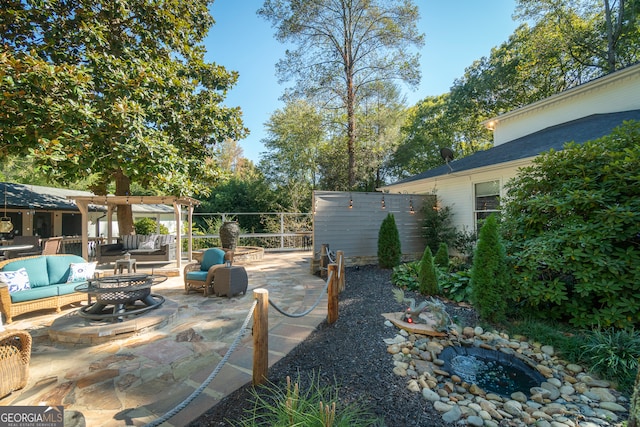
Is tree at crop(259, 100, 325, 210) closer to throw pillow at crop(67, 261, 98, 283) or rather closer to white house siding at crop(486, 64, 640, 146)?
white house siding at crop(486, 64, 640, 146)

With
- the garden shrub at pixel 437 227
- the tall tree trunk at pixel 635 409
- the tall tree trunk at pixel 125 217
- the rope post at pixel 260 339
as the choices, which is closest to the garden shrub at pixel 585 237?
the tall tree trunk at pixel 635 409

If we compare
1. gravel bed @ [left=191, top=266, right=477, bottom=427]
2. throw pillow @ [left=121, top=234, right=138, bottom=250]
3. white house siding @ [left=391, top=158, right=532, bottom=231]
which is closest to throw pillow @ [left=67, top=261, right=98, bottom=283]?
throw pillow @ [left=121, top=234, right=138, bottom=250]

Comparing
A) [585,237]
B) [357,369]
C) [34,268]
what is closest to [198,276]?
[34,268]

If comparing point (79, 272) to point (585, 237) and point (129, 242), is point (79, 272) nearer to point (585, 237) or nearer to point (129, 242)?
point (129, 242)

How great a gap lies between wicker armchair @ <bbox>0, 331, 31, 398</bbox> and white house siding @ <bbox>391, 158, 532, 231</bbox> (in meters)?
9.10

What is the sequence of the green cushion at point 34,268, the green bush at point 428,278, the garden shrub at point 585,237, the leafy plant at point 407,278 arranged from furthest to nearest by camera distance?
the leafy plant at point 407,278 → the green bush at point 428,278 → the green cushion at point 34,268 → the garden shrub at point 585,237

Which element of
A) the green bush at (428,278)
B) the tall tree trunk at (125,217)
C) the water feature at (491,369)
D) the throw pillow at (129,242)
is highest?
→ the tall tree trunk at (125,217)

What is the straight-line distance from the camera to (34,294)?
168 inches

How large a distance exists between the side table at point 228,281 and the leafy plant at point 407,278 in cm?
327

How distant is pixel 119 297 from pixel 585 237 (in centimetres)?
610

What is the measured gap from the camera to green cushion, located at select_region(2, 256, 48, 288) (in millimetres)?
4457

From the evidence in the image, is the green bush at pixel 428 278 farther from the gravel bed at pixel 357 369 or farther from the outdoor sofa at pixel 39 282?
the outdoor sofa at pixel 39 282

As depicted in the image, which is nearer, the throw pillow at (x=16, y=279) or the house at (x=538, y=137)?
the throw pillow at (x=16, y=279)

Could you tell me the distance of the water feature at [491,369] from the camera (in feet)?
9.21
